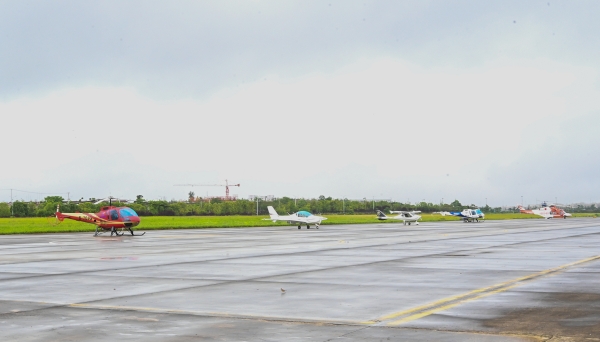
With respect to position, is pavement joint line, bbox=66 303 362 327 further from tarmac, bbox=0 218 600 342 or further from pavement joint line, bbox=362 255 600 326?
pavement joint line, bbox=362 255 600 326

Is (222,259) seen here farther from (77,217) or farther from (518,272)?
(77,217)

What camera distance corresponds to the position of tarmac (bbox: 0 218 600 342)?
11078 millimetres

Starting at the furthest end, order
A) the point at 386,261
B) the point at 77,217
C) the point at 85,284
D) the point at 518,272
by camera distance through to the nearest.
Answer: the point at 77,217
the point at 386,261
the point at 518,272
the point at 85,284

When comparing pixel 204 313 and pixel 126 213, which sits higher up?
pixel 126 213

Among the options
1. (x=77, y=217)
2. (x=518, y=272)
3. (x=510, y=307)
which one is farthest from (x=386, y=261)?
(x=77, y=217)

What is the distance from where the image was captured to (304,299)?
1503 centimetres

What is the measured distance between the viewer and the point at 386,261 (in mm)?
25531

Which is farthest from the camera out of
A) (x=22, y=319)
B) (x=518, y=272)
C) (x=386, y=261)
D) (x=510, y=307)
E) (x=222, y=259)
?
(x=222, y=259)

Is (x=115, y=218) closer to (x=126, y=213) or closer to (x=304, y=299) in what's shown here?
(x=126, y=213)

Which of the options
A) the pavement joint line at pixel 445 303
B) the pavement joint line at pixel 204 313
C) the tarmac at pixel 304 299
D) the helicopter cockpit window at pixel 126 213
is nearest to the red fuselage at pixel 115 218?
the helicopter cockpit window at pixel 126 213

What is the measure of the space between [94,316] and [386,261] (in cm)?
1439

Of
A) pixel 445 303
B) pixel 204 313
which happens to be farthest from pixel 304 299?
pixel 445 303

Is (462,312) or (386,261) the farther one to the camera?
(386,261)

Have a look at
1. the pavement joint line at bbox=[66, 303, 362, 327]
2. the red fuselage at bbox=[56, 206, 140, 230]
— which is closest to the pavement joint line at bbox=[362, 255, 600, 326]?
the pavement joint line at bbox=[66, 303, 362, 327]
